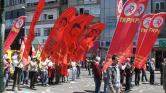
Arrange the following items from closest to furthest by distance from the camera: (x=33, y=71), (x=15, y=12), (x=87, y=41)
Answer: (x=33, y=71) → (x=87, y=41) → (x=15, y=12)

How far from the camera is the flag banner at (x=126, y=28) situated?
20.0 metres

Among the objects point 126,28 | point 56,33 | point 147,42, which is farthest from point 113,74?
point 56,33

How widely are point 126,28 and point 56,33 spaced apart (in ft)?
22.3

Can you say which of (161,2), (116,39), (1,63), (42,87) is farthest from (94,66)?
(161,2)

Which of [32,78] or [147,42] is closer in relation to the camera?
[32,78]

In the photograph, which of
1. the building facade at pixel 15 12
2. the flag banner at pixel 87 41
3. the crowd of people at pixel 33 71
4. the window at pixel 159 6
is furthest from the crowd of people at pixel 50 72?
the building facade at pixel 15 12

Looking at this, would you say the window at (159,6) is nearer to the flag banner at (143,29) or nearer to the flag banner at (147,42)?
the flag banner at (143,29)

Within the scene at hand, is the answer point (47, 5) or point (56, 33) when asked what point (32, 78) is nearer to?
point (56, 33)

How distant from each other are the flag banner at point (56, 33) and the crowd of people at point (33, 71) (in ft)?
1.70

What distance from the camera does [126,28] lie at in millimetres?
20484

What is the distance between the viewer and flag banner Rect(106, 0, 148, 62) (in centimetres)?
2000

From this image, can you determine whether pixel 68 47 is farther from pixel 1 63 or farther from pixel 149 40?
pixel 1 63

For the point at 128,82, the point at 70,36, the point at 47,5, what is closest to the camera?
the point at 128,82

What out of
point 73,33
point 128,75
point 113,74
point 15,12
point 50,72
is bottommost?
point 15,12
